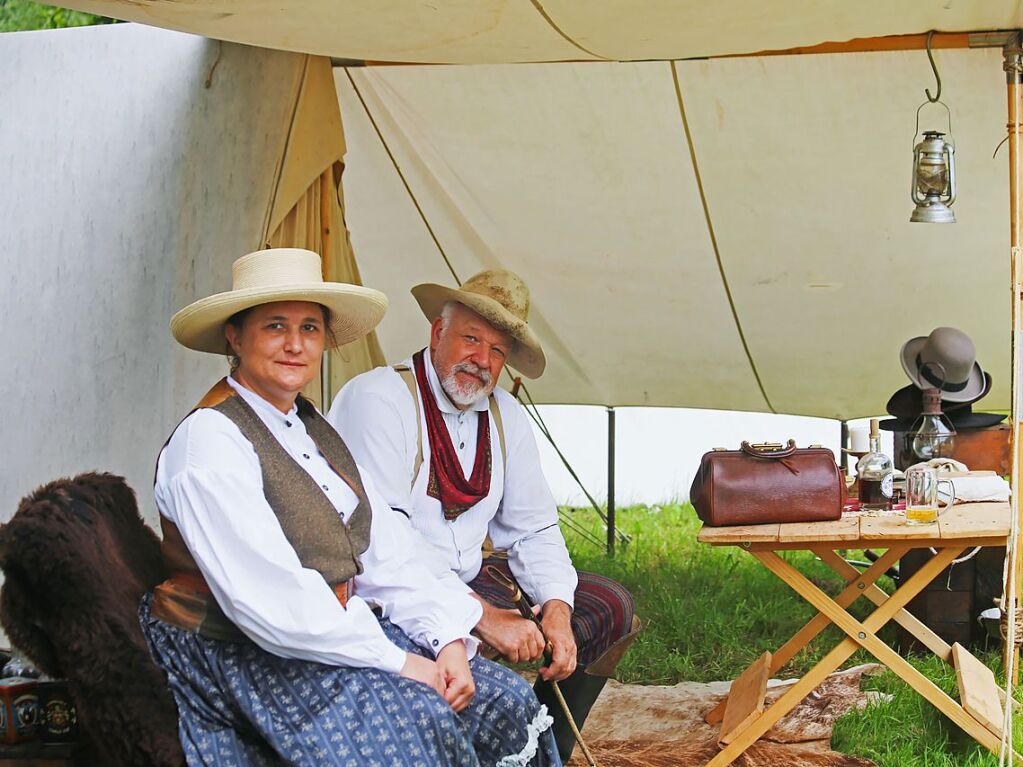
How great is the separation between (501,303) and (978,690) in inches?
63.9

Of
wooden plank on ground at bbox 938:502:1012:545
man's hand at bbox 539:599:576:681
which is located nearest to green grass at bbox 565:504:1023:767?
wooden plank on ground at bbox 938:502:1012:545

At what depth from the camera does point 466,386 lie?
3.11 m

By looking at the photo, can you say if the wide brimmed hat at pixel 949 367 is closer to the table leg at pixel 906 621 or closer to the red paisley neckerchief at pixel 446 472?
the table leg at pixel 906 621

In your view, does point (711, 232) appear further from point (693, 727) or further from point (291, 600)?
point (291, 600)

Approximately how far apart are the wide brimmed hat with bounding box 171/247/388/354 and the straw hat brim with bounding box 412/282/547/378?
563 millimetres

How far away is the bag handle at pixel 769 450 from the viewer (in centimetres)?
311

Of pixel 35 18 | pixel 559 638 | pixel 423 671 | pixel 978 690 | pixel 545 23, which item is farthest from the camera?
pixel 35 18

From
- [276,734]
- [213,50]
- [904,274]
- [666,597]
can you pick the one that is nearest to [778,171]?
[904,274]

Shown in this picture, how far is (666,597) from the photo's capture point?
4969 millimetres

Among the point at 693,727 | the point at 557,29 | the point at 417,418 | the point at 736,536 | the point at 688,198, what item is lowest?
the point at 693,727

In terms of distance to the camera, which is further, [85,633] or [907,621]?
[907,621]

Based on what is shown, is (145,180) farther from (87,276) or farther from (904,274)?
(904,274)

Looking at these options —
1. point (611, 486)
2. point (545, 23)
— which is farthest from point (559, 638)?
point (611, 486)

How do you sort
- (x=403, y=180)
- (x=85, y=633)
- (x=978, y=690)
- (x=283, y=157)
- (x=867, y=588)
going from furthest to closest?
(x=403, y=180)
(x=283, y=157)
(x=867, y=588)
(x=978, y=690)
(x=85, y=633)
